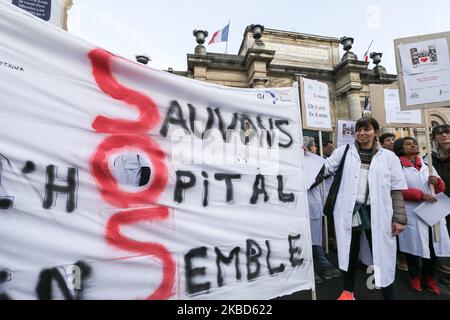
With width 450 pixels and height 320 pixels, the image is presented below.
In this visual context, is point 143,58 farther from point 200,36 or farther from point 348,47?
point 348,47

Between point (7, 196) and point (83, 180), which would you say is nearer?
point (7, 196)

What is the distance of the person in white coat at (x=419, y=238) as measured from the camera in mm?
2930

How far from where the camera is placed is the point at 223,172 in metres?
1.95

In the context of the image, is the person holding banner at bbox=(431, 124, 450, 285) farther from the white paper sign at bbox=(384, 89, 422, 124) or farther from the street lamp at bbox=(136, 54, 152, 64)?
the street lamp at bbox=(136, 54, 152, 64)

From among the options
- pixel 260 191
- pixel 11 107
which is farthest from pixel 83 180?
pixel 260 191

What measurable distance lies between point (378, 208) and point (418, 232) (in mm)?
1285

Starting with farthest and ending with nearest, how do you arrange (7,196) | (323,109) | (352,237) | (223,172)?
1. (323,109)
2. (352,237)
3. (223,172)
4. (7,196)

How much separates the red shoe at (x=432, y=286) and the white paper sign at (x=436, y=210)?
0.64 meters

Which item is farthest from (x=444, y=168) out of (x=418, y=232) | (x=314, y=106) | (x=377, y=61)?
(x=377, y=61)

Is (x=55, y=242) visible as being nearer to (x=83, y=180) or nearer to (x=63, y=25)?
(x=83, y=180)

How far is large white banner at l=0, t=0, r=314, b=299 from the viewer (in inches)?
54.2

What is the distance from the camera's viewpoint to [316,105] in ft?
14.5

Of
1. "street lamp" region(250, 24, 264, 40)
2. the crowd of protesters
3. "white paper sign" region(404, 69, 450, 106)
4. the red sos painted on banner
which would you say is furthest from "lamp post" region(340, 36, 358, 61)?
the red sos painted on banner

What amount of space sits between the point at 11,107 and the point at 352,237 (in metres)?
2.75
